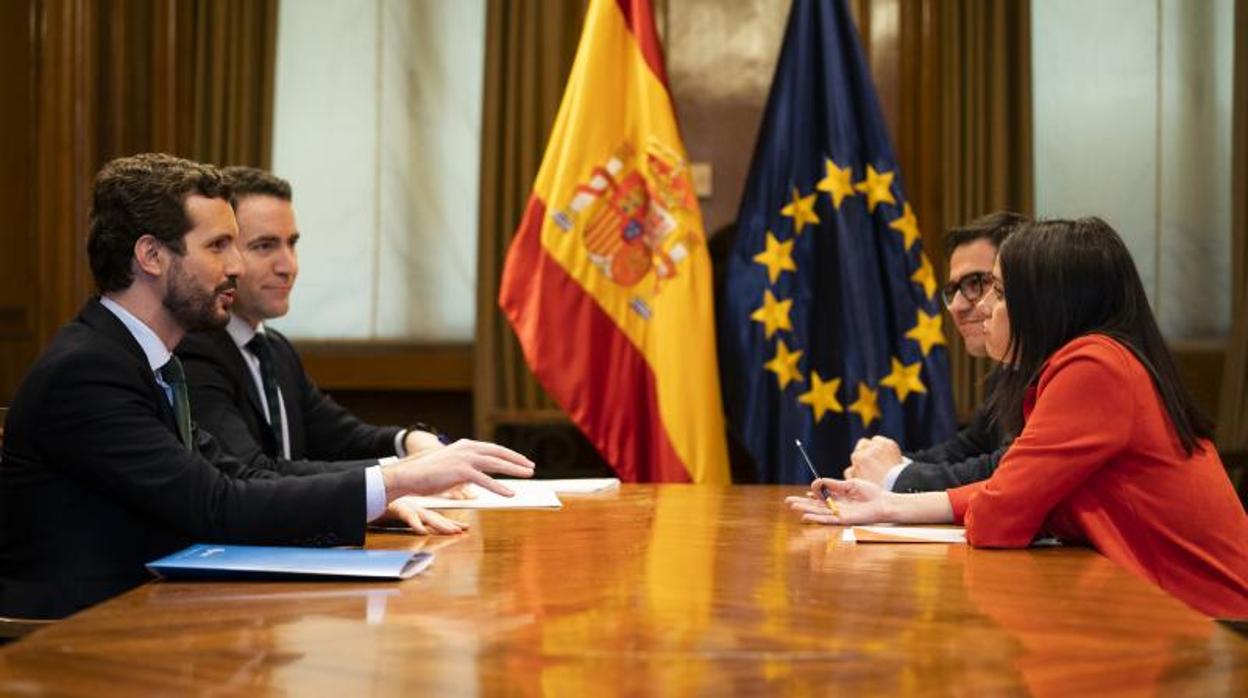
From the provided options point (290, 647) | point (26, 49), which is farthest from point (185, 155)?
point (290, 647)

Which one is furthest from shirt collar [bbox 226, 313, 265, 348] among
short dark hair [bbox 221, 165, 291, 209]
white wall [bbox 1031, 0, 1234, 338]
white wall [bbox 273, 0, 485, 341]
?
white wall [bbox 1031, 0, 1234, 338]

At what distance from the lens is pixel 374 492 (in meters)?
2.26

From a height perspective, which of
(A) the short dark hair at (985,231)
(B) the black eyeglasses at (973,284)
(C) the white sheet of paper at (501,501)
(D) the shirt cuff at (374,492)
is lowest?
(C) the white sheet of paper at (501,501)

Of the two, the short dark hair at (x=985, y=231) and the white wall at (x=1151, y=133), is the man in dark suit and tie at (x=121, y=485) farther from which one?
the white wall at (x=1151, y=133)

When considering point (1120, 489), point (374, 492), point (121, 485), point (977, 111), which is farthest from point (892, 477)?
point (977, 111)

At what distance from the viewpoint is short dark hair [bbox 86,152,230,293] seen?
2.54m

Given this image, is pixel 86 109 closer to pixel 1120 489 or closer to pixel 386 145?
pixel 386 145

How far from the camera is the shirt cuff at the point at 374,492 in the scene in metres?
2.25

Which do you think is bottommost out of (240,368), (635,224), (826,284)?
(240,368)

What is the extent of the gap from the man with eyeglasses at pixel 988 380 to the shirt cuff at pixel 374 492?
46.4 inches

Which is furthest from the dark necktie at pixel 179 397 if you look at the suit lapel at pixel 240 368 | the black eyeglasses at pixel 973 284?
the black eyeglasses at pixel 973 284

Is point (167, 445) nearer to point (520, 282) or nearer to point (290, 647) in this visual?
point (290, 647)

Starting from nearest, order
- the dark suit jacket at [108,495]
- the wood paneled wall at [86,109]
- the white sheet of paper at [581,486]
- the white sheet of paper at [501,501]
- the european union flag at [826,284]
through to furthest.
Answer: the dark suit jacket at [108,495] < the white sheet of paper at [501,501] < the white sheet of paper at [581,486] < the european union flag at [826,284] < the wood paneled wall at [86,109]

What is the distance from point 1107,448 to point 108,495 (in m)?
1.53
